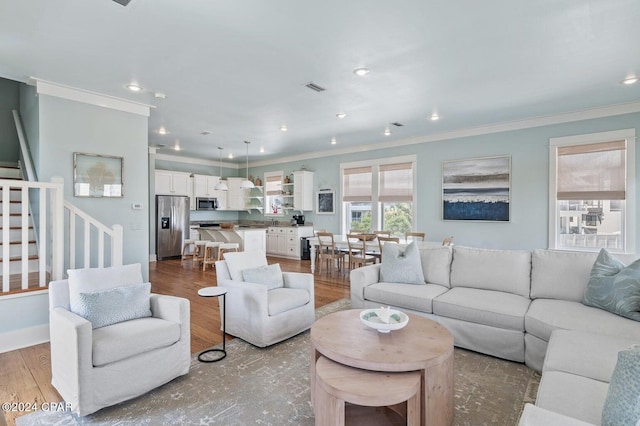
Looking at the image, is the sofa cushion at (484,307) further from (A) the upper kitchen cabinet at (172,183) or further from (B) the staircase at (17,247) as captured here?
(A) the upper kitchen cabinet at (172,183)

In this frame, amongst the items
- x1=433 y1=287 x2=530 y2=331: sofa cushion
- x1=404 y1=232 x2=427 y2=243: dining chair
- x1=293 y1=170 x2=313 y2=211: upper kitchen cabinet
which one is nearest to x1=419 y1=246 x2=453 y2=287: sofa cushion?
x1=433 y1=287 x2=530 y2=331: sofa cushion

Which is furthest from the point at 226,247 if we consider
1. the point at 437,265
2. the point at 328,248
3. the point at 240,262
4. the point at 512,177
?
the point at 512,177

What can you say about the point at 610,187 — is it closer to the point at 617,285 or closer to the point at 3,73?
the point at 617,285

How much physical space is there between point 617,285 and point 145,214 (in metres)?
5.32

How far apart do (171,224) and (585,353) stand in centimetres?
837

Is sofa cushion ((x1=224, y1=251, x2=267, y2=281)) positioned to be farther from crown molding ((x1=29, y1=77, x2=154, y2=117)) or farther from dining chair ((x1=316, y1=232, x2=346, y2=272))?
crown molding ((x1=29, y1=77, x2=154, y2=117))

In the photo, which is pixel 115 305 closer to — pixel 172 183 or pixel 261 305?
pixel 261 305

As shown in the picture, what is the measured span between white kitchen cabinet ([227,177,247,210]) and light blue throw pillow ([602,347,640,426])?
9570mm

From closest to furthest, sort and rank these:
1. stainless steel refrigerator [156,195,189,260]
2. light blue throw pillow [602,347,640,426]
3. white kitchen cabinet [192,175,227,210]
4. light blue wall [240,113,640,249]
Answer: light blue throw pillow [602,347,640,426] < light blue wall [240,113,640,249] < stainless steel refrigerator [156,195,189,260] < white kitchen cabinet [192,175,227,210]

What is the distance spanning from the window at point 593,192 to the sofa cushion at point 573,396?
4233mm

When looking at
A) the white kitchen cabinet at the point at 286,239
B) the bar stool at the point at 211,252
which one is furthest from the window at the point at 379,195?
the bar stool at the point at 211,252

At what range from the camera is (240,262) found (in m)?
3.40

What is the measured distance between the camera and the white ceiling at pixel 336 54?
7.83 feet

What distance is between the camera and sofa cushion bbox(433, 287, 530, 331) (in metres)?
2.67
